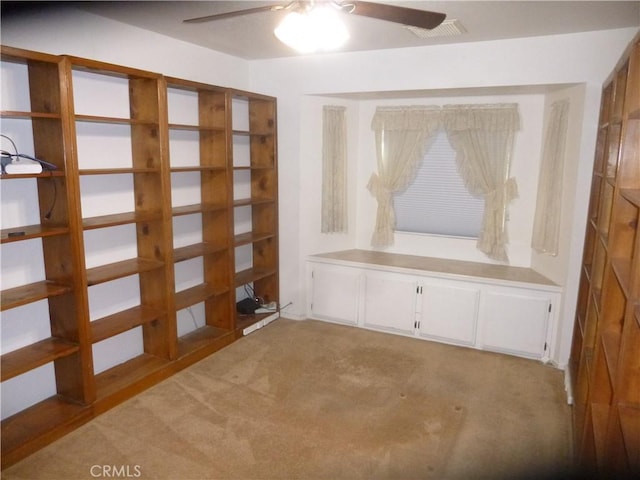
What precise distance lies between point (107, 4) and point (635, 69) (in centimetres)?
287

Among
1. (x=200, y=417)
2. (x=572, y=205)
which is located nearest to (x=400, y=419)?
(x=200, y=417)

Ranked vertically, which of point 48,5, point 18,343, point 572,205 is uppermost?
point 48,5

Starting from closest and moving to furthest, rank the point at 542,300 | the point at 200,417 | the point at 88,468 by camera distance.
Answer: the point at 88,468
the point at 200,417
the point at 542,300

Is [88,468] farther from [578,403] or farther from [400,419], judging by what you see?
[578,403]

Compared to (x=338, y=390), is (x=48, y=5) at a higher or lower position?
higher

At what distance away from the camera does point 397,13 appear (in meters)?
1.94

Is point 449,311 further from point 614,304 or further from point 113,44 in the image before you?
point 113,44

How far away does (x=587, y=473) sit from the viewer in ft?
7.02

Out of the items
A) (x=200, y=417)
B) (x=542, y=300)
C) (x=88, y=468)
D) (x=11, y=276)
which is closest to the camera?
(x=88, y=468)

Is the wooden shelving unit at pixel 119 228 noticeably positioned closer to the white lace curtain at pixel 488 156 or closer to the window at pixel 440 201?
the window at pixel 440 201

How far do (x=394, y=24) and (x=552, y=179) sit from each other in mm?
1764

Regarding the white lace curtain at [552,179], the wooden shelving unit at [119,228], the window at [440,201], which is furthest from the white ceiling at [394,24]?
the window at [440,201]

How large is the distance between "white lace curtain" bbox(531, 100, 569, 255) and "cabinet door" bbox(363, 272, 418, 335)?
3.69 ft

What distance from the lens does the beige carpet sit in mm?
2492
